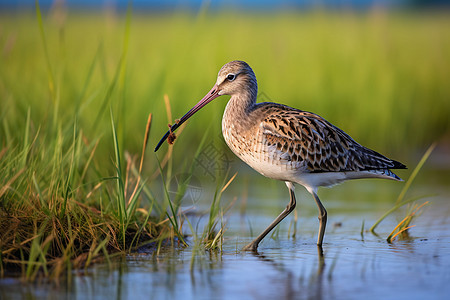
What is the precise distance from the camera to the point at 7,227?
5770 mm

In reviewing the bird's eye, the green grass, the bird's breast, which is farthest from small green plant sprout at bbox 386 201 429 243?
the bird's eye

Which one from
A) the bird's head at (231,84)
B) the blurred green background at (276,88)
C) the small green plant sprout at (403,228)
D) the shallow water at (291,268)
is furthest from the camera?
the blurred green background at (276,88)

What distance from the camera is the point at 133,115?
11.2 metres

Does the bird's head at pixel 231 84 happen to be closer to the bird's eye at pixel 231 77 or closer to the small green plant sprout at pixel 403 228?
the bird's eye at pixel 231 77

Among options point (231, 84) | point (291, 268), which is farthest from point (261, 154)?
point (291, 268)

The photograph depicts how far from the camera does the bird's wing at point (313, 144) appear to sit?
691 centimetres

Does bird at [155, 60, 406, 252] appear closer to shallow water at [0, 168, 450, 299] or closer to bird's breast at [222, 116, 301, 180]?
bird's breast at [222, 116, 301, 180]

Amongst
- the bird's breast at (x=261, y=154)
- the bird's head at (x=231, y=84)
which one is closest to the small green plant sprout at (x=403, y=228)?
the bird's breast at (x=261, y=154)

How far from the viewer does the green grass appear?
6.04 metres

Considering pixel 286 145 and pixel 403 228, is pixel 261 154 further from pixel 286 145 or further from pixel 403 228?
pixel 403 228

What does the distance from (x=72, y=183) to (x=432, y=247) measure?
11.1 ft

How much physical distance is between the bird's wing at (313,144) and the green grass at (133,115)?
66cm

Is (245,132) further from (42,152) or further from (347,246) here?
(42,152)

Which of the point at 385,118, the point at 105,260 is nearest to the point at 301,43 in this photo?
the point at 385,118
